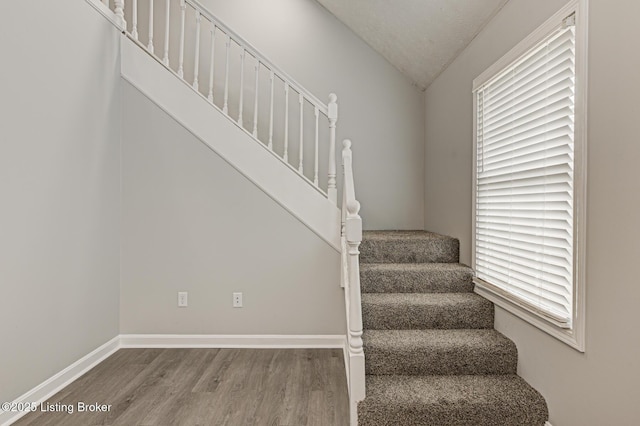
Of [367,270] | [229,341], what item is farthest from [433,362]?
[229,341]

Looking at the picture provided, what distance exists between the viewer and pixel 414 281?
3.07 meters

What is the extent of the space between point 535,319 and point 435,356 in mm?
618

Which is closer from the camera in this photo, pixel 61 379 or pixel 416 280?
pixel 61 379

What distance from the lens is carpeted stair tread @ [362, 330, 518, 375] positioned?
2.41m

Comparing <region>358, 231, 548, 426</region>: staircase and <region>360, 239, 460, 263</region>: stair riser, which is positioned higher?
<region>360, 239, 460, 263</region>: stair riser

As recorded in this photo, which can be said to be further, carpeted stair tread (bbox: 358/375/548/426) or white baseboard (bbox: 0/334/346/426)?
white baseboard (bbox: 0/334/346/426)

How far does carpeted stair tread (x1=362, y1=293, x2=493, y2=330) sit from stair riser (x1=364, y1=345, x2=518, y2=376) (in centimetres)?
32

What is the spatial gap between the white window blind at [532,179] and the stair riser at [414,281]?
181 mm

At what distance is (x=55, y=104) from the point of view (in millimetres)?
2639

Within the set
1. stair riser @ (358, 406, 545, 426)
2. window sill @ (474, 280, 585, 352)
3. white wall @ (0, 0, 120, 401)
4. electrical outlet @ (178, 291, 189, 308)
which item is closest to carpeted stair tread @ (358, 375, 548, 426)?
stair riser @ (358, 406, 545, 426)

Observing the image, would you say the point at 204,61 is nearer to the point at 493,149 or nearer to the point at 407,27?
the point at 407,27

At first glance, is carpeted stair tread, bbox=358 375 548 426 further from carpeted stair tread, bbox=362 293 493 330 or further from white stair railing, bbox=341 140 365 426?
carpeted stair tread, bbox=362 293 493 330

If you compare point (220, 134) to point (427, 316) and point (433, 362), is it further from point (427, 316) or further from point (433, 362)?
point (433, 362)

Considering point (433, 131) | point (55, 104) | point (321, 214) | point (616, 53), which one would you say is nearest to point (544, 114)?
point (616, 53)
